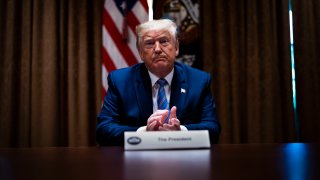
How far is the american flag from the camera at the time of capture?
122 inches

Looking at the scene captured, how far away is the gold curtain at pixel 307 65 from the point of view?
3535mm

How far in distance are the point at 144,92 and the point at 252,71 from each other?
192 cm

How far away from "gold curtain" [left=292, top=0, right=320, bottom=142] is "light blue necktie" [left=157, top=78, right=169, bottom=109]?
2069mm

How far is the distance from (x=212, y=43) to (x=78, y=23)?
1.38m

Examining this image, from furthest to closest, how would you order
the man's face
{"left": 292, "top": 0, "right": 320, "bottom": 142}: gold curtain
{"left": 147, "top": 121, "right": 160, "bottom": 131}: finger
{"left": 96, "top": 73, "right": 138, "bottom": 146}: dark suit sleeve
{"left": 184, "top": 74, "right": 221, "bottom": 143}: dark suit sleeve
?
1. {"left": 292, "top": 0, "right": 320, "bottom": 142}: gold curtain
2. the man's face
3. {"left": 184, "top": 74, "right": 221, "bottom": 143}: dark suit sleeve
4. {"left": 96, "top": 73, "right": 138, "bottom": 146}: dark suit sleeve
5. {"left": 147, "top": 121, "right": 160, "bottom": 131}: finger

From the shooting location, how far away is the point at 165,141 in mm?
1094

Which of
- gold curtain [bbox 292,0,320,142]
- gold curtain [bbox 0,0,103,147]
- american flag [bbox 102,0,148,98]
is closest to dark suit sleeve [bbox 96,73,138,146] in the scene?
american flag [bbox 102,0,148,98]

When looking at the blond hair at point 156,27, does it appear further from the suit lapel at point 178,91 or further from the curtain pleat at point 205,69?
the curtain pleat at point 205,69

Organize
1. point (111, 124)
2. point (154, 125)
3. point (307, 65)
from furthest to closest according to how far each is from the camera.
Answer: point (307, 65)
point (111, 124)
point (154, 125)

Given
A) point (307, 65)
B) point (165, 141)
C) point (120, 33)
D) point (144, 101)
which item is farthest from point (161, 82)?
point (307, 65)

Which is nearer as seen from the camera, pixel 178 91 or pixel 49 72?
pixel 178 91

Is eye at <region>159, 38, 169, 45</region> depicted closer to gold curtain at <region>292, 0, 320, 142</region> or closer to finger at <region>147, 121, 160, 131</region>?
finger at <region>147, 121, 160, 131</region>

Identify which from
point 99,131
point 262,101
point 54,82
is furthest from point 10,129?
point 262,101

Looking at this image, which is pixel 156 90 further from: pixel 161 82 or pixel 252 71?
pixel 252 71
